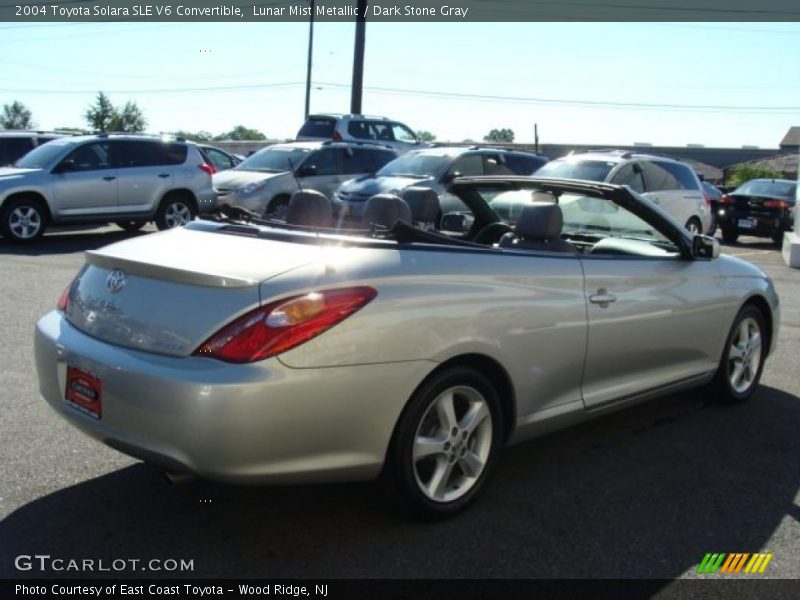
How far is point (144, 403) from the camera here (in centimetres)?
307

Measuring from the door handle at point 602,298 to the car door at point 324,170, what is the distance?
11.1 m

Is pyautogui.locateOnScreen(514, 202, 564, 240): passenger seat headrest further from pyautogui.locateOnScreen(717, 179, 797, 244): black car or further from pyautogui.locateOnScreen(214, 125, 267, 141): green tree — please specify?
pyautogui.locateOnScreen(214, 125, 267, 141): green tree

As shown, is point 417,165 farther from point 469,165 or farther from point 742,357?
point 742,357

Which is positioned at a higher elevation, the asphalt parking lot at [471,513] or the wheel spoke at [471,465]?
the wheel spoke at [471,465]

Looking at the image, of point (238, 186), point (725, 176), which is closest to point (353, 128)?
point (238, 186)

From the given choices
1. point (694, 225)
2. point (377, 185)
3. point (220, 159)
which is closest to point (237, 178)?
point (377, 185)

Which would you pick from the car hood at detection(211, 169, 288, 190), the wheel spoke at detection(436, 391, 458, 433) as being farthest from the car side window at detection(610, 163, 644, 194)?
the wheel spoke at detection(436, 391, 458, 433)

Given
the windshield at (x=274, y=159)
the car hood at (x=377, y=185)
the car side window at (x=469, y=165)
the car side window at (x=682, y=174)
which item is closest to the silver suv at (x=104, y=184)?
the windshield at (x=274, y=159)

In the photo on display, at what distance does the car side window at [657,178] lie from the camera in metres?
13.1

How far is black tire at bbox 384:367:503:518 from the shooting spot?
11.1 feet

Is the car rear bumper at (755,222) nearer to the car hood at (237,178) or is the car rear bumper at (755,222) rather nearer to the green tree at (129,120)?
the car hood at (237,178)

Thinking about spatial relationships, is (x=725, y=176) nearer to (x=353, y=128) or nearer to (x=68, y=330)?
(x=353, y=128)

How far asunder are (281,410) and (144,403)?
1.68 ft

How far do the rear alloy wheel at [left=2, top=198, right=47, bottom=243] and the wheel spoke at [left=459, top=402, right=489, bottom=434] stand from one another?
37.4ft
